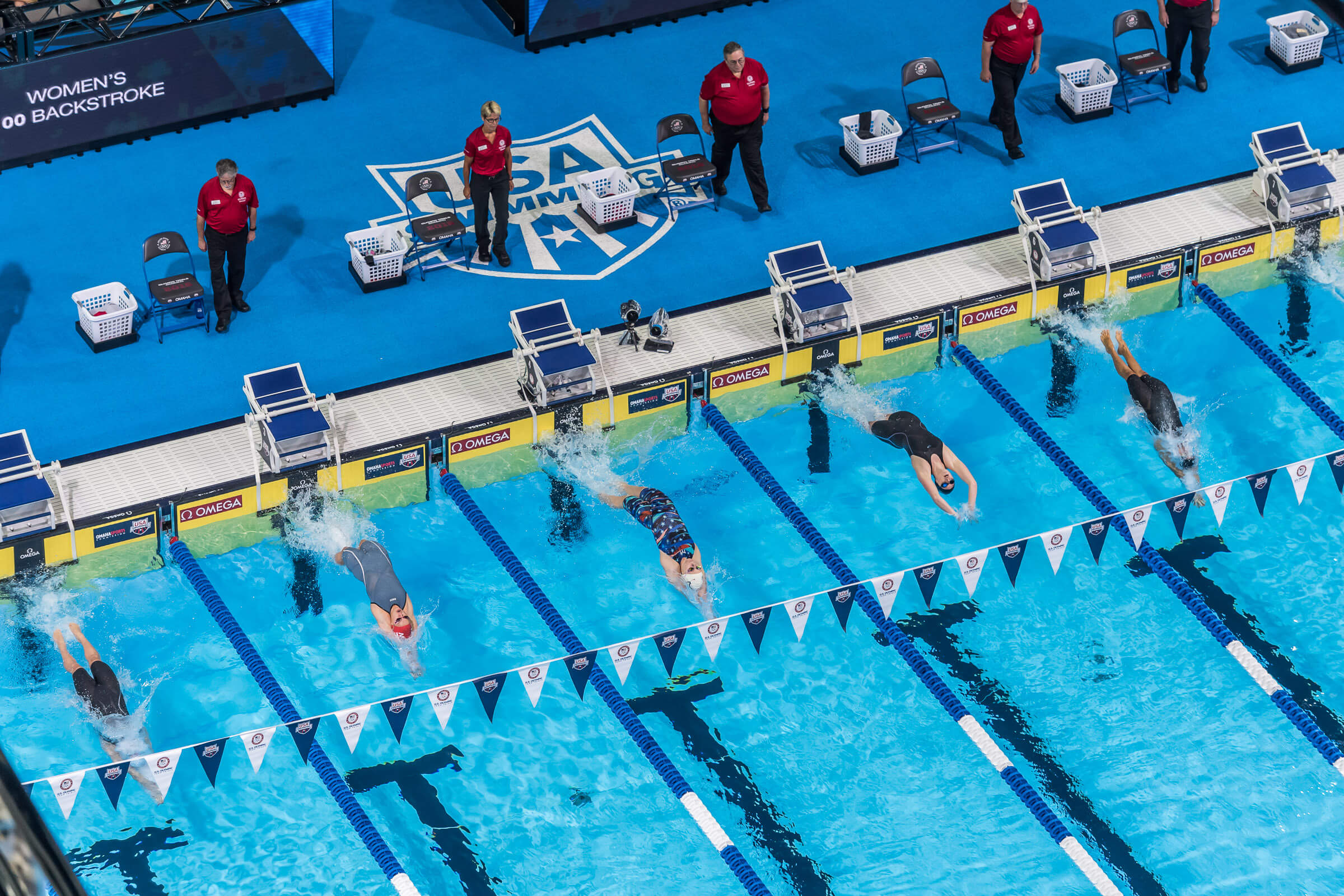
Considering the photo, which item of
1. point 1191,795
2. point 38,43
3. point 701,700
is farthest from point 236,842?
point 38,43

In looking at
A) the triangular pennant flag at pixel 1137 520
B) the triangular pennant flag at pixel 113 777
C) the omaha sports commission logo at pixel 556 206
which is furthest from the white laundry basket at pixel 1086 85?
the triangular pennant flag at pixel 113 777

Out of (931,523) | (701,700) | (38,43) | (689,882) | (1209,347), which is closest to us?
(689,882)

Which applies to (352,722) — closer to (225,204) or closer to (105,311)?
(225,204)

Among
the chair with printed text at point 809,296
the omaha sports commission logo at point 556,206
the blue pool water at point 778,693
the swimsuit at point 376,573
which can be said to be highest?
the omaha sports commission logo at point 556,206

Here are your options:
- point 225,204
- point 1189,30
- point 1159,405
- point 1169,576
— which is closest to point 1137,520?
point 1169,576

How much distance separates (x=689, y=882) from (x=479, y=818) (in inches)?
58.5

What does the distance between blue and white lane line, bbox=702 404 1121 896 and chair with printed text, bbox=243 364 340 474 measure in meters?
3.26

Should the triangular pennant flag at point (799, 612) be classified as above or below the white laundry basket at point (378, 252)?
below

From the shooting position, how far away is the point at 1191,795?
10.9 metres

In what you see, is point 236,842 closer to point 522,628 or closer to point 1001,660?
point 522,628

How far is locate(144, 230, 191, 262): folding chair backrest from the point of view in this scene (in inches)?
561

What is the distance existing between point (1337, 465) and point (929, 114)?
5.93 m

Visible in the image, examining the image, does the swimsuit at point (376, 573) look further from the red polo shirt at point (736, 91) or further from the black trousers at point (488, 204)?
the red polo shirt at point (736, 91)

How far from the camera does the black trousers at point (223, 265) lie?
1383 centimetres
